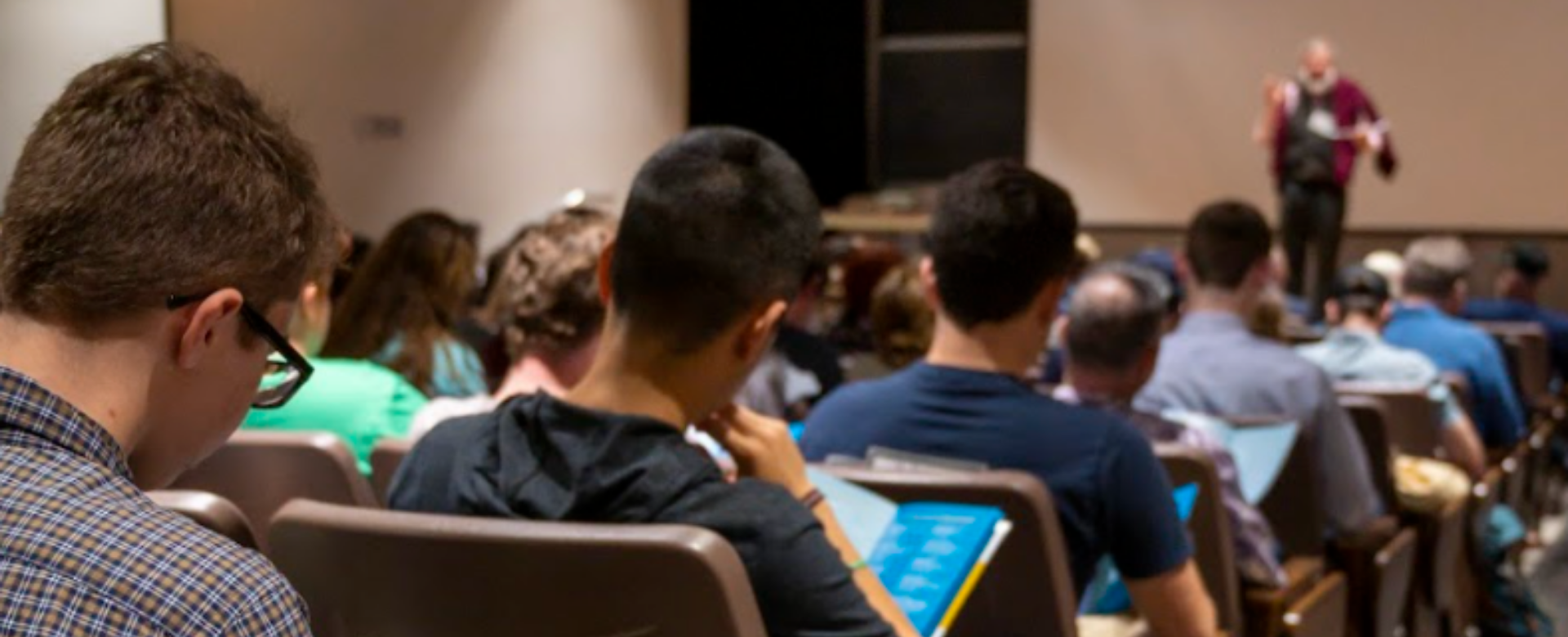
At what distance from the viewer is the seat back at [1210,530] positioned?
8.98 ft

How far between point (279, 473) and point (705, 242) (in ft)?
2.75

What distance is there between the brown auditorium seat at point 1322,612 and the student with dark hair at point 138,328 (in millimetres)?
2369

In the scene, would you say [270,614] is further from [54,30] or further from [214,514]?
[54,30]

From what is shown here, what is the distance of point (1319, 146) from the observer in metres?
9.10

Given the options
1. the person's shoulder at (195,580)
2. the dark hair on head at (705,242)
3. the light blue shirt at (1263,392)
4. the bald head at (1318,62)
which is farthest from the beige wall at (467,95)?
the person's shoulder at (195,580)

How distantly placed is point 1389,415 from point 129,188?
3808 millimetres

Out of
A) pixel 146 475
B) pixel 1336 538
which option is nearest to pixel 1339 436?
pixel 1336 538

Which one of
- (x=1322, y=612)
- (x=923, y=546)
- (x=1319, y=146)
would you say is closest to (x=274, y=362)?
(x=923, y=546)

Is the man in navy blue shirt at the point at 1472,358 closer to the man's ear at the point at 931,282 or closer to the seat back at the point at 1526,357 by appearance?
the seat back at the point at 1526,357

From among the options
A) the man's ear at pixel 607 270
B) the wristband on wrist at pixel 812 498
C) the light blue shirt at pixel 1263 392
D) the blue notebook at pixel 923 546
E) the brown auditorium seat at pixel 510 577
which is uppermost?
the man's ear at pixel 607 270

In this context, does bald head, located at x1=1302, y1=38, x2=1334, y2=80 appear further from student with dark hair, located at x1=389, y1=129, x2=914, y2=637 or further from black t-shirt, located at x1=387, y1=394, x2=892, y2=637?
black t-shirt, located at x1=387, y1=394, x2=892, y2=637

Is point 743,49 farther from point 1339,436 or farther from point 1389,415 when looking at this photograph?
point 1339,436

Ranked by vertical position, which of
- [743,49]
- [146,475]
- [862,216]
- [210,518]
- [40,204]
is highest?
[40,204]

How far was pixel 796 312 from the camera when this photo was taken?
15.2ft
